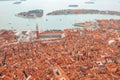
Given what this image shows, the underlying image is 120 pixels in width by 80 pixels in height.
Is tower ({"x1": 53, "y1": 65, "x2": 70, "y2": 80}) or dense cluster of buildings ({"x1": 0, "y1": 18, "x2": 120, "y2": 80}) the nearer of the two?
tower ({"x1": 53, "y1": 65, "x2": 70, "y2": 80})

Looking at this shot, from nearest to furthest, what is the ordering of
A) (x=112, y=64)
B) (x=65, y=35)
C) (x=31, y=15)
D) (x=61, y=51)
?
1. (x=112, y=64)
2. (x=61, y=51)
3. (x=65, y=35)
4. (x=31, y=15)

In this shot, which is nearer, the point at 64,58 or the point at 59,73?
the point at 59,73

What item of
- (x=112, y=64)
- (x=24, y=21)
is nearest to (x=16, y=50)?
(x=112, y=64)

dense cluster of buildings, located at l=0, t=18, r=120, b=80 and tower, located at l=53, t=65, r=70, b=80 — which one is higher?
tower, located at l=53, t=65, r=70, b=80

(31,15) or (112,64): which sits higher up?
(112,64)

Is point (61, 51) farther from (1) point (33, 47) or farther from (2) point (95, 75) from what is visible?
(2) point (95, 75)

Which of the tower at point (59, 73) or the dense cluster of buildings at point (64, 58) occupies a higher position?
the tower at point (59, 73)

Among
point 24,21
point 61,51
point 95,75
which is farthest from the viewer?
point 24,21

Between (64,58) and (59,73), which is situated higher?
(59,73)
